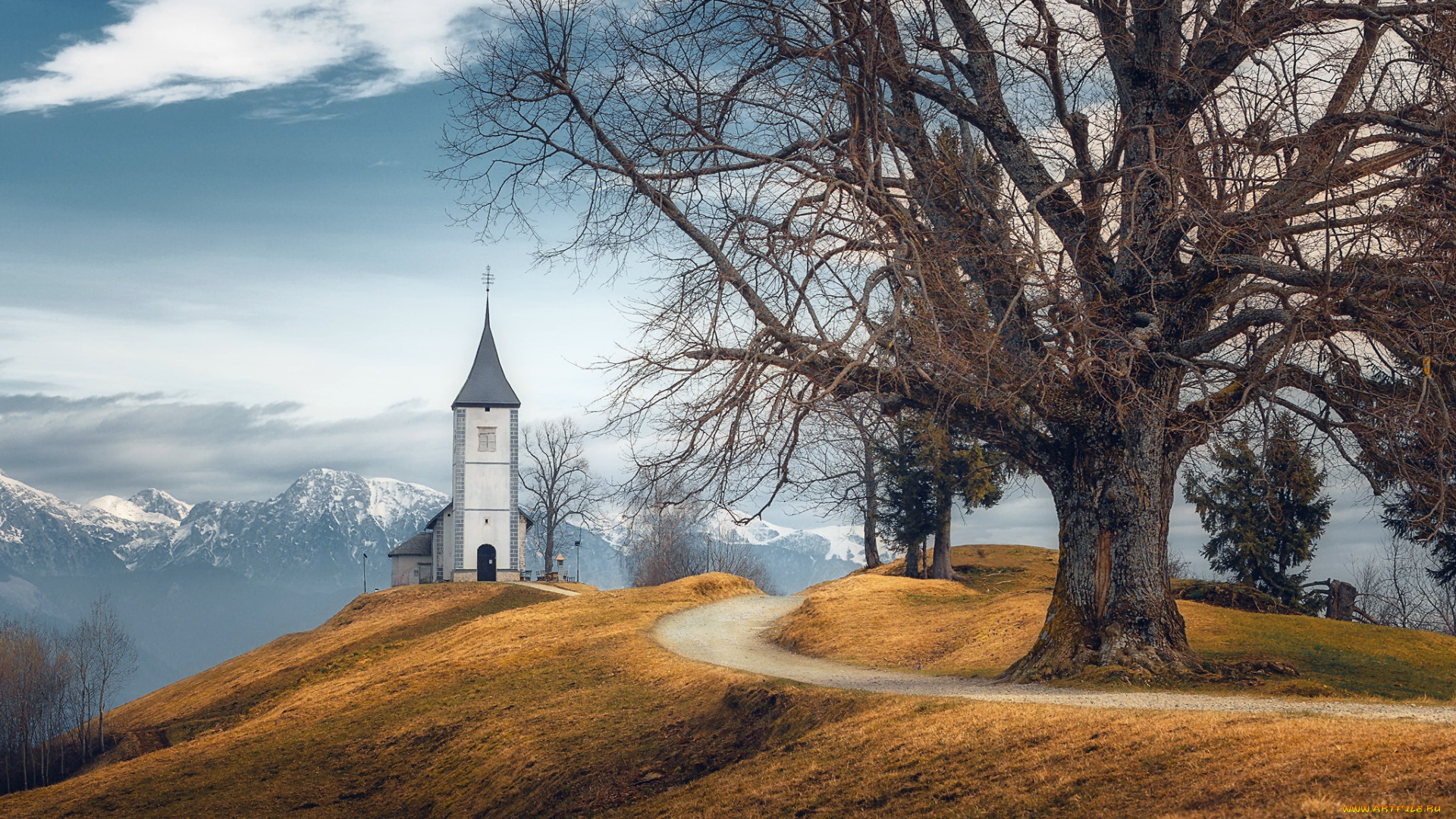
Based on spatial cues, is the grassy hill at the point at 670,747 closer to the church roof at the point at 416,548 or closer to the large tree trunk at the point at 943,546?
the large tree trunk at the point at 943,546

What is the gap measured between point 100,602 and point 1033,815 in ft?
206

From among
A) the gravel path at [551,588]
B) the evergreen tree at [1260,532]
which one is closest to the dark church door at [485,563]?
the gravel path at [551,588]

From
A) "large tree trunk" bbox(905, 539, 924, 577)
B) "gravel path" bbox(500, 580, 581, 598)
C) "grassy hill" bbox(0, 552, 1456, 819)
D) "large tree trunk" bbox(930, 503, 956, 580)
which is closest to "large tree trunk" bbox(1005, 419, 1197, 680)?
"grassy hill" bbox(0, 552, 1456, 819)

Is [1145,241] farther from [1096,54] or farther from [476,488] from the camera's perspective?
[476,488]

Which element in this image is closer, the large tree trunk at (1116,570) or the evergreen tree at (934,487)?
the large tree trunk at (1116,570)

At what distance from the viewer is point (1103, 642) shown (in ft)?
47.2

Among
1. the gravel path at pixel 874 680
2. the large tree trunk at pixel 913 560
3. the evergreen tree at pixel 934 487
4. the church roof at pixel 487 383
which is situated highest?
the church roof at pixel 487 383

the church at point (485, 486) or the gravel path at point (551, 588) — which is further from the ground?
the church at point (485, 486)

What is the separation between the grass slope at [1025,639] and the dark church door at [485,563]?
31439 mm

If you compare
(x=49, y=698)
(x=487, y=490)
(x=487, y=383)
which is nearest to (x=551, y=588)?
(x=487, y=490)

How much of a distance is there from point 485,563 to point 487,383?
1033 cm

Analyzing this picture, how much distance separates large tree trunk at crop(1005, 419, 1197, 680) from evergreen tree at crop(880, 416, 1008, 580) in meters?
20.0

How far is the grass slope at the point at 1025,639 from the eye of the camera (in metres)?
16.1

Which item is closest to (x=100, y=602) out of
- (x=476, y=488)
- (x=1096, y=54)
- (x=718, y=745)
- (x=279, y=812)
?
(x=476, y=488)
